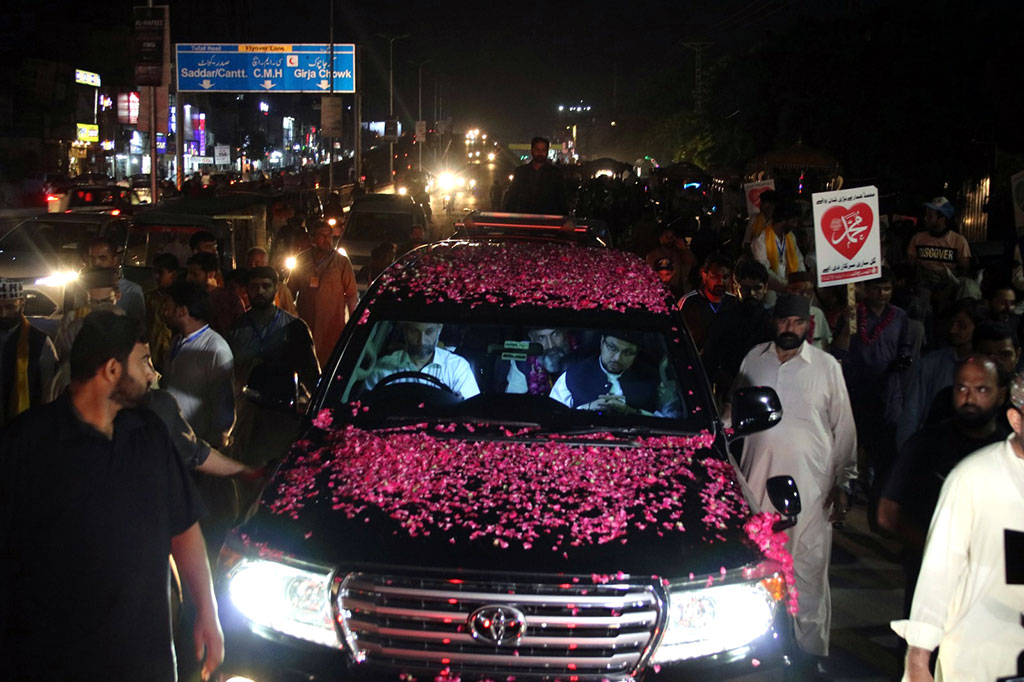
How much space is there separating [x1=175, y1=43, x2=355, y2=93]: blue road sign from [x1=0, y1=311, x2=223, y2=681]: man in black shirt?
38.1 m

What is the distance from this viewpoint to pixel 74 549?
11.0 feet

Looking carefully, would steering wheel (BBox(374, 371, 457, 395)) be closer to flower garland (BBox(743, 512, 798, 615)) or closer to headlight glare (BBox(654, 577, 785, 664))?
flower garland (BBox(743, 512, 798, 615))

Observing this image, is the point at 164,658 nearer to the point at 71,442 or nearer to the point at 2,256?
the point at 71,442

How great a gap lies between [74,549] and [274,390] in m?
1.54

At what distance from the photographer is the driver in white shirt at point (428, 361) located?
511 centimetres

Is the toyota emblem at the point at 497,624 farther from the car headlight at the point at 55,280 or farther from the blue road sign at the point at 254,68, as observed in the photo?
the blue road sign at the point at 254,68

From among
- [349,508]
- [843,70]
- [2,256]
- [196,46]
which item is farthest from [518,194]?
[196,46]

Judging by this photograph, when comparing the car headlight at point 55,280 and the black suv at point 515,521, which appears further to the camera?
the car headlight at point 55,280

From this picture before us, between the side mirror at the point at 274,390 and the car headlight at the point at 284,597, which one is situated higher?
the side mirror at the point at 274,390

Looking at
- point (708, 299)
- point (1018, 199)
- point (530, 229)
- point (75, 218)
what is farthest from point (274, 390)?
point (75, 218)

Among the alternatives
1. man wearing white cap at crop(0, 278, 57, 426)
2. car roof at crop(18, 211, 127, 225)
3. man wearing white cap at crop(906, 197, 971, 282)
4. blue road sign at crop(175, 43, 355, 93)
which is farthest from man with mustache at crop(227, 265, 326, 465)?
blue road sign at crop(175, 43, 355, 93)

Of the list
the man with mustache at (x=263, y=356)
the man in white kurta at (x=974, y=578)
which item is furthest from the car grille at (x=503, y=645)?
the man with mustache at (x=263, y=356)

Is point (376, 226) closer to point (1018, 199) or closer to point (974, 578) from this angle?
point (1018, 199)

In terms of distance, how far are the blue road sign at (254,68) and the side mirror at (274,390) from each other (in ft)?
121
